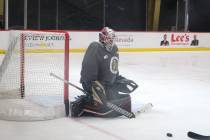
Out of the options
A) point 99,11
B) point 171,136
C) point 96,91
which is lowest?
point 171,136

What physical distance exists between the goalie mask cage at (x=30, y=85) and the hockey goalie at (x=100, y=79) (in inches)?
6.4

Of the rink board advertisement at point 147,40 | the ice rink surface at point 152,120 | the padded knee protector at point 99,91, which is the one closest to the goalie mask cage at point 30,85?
the ice rink surface at point 152,120

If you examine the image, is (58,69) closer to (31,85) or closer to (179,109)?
(31,85)

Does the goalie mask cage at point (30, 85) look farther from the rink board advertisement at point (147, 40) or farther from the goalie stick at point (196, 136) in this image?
the rink board advertisement at point (147, 40)

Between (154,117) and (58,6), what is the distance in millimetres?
10039

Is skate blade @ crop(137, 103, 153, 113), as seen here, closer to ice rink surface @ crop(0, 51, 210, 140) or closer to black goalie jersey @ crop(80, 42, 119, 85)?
ice rink surface @ crop(0, 51, 210, 140)

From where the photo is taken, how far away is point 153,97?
5742 mm

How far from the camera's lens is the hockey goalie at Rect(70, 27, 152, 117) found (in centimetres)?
432

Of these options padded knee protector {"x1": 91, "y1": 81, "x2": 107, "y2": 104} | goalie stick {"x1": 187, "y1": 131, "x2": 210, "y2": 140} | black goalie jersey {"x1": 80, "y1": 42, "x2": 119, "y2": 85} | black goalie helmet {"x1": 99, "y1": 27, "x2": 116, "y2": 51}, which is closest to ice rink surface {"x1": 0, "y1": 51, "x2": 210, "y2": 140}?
goalie stick {"x1": 187, "y1": 131, "x2": 210, "y2": 140}

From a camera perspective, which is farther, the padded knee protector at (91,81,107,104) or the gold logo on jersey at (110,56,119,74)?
the gold logo on jersey at (110,56,119,74)

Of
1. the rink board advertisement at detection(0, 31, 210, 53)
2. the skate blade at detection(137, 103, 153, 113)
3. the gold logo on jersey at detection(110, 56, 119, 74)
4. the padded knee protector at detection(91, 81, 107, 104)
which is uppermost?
the rink board advertisement at detection(0, 31, 210, 53)

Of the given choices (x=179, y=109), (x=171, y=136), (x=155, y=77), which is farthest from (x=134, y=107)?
(x=155, y=77)

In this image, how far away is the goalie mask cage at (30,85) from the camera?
14.0 feet

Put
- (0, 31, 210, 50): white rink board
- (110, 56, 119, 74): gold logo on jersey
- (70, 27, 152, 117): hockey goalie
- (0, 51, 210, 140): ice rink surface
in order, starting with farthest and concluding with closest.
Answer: (0, 31, 210, 50): white rink board → (110, 56, 119, 74): gold logo on jersey → (70, 27, 152, 117): hockey goalie → (0, 51, 210, 140): ice rink surface
